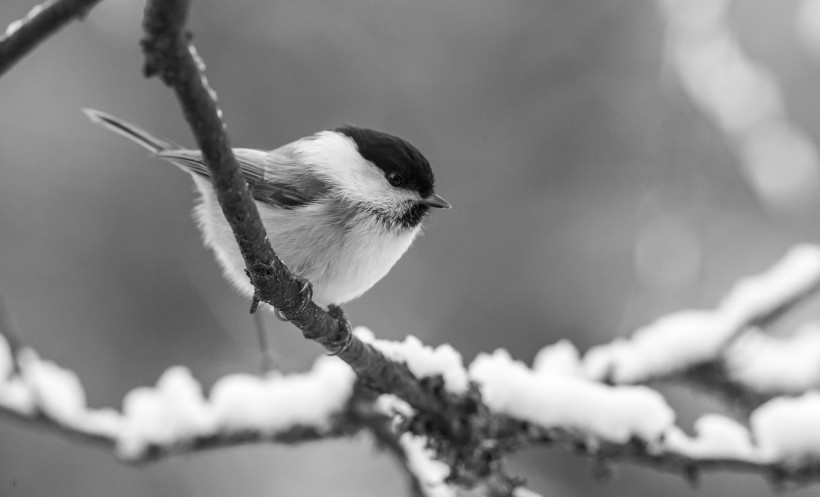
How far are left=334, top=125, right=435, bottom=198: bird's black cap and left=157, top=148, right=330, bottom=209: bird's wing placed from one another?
0.18m

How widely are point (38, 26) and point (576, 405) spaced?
128 centimetres

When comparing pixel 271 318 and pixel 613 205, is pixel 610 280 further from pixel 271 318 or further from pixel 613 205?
pixel 271 318

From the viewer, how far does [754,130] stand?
9.21ft

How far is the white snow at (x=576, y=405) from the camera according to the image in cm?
164

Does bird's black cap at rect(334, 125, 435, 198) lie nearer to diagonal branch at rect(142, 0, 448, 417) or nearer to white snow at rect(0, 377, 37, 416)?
diagonal branch at rect(142, 0, 448, 417)

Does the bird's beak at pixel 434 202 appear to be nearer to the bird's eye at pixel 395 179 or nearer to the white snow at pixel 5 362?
the bird's eye at pixel 395 179

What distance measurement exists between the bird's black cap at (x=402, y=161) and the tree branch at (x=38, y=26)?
1.29m

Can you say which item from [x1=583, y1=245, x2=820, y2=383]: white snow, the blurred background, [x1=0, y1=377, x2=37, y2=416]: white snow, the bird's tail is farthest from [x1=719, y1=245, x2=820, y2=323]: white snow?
[x1=0, y1=377, x2=37, y2=416]: white snow

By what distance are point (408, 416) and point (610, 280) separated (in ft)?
9.05

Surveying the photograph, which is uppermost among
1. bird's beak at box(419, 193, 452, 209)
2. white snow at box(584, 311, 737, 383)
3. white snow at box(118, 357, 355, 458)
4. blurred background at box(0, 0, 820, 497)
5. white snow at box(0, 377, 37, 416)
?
blurred background at box(0, 0, 820, 497)

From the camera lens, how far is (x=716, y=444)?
1661 mm

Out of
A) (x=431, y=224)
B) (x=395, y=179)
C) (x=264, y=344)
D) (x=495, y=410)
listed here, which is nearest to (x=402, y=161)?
(x=395, y=179)

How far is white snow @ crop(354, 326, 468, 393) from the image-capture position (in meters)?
1.69

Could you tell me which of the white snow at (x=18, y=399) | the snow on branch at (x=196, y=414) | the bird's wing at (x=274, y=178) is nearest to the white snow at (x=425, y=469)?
the snow on branch at (x=196, y=414)
